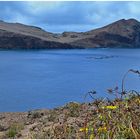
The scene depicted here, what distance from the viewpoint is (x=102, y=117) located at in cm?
343

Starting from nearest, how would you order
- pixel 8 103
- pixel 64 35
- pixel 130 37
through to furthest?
pixel 8 103, pixel 130 37, pixel 64 35

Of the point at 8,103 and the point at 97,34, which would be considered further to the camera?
the point at 97,34

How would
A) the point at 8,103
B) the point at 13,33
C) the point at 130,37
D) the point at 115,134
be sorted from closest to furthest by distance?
the point at 115,134 < the point at 8,103 < the point at 13,33 < the point at 130,37

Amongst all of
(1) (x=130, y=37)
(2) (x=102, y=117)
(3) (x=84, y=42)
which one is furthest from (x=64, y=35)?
(2) (x=102, y=117)

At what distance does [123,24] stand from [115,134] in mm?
136824

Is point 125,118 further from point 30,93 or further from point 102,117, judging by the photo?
point 30,93

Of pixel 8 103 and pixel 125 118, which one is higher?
pixel 125 118

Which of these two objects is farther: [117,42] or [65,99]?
[117,42]


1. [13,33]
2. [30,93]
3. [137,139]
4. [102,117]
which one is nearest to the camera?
[137,139]

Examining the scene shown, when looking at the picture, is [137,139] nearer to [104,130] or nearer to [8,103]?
[104,130]

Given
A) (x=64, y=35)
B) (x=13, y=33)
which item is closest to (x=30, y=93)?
(x=13, y=33)

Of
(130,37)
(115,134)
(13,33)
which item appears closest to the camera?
(115,134)

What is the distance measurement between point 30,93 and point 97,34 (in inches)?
4120

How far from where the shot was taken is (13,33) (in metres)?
123
